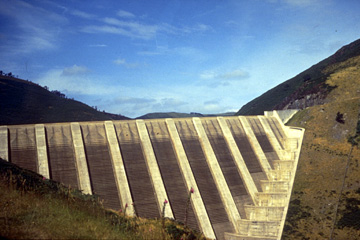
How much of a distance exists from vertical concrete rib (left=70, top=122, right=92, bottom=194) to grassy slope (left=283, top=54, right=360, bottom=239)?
24292mm

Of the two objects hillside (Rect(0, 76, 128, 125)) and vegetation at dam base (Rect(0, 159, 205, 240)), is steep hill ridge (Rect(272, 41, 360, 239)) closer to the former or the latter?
vegetation at dam base (Rect(0, 159, 205, 240))

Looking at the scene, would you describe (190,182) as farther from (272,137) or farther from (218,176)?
(272,137)

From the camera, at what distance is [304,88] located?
294 feet

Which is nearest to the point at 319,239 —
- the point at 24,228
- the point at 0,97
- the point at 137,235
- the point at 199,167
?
the point at 199,167

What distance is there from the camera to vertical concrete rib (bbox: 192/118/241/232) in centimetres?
3925

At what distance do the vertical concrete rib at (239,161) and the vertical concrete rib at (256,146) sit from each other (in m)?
3.48

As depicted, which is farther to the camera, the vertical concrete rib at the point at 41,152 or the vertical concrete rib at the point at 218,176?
the vertical concrete rib at the point at 218,176

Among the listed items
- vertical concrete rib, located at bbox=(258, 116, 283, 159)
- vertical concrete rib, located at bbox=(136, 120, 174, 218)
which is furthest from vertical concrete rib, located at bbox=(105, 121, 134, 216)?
vertical concrete rib, located at bbox=(258, 116, 283, 159)

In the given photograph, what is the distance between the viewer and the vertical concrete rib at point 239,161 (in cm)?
4328

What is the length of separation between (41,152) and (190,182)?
64.3 ft

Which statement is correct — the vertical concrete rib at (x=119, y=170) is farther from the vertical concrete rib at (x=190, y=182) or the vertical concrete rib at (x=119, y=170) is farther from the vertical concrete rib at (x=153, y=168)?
the vertical concrete rib at (x=190, y=182)

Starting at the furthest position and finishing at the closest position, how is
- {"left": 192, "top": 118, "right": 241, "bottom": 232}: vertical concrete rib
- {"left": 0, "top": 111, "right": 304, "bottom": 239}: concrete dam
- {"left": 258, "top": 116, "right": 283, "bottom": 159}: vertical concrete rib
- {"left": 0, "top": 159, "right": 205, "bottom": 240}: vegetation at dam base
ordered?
{"left": 258, "top": 116, "right": 283, "bottom": 159}: vertical concrete rib
{"left": 192, "top": 118, "right": 241, "bottom": 232}: vertical concrete rib
{"left": 0, "top": 111, "right": 304, "bottom": 239}: concrete dam
{"left": 0, "top": 159, "right": 205, "bottom": 240}: vegetation at dam base

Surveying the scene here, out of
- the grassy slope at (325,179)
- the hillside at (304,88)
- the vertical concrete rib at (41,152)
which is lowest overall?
the grassy slope at (325,179)

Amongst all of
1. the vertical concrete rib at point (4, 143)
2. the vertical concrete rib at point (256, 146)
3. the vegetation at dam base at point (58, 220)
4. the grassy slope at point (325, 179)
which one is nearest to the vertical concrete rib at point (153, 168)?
the grassy slope at point (325, 179)
